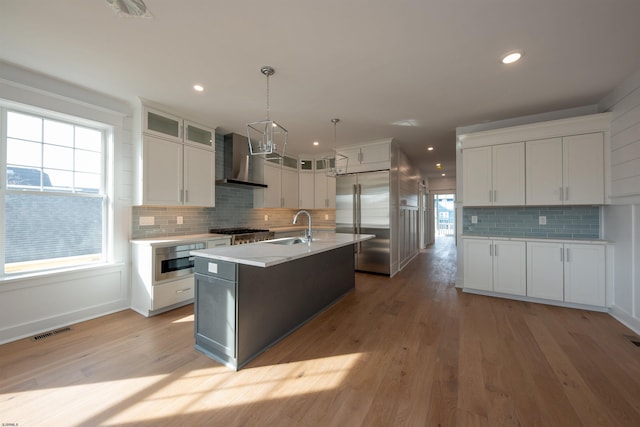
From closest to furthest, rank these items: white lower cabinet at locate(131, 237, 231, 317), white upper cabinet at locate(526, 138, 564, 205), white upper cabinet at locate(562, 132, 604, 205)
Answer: white lower cabinet at locate(131, 237, 231, 317) < white upper cabinet at locate(562, 132, 604, 205) < white upper cabinet at locate(526, 138, 564, 205)

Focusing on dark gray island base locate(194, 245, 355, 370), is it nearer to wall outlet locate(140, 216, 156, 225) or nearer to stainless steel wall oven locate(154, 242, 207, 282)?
stainless steel wall oven locate(154, 242, 207, 282)

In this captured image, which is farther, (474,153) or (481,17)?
(474,153)

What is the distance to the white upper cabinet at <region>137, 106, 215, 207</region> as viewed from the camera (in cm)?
313

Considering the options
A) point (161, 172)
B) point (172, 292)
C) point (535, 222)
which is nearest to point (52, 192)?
point (161, 172)

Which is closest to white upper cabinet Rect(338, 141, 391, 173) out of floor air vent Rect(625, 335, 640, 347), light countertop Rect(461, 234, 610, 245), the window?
light countertop Rect(461, 234, 610, 245)

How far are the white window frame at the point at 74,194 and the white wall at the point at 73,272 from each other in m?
0.05

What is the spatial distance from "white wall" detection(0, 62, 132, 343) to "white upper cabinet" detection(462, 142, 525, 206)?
4.77 meters

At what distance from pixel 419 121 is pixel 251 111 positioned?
8.06 feet

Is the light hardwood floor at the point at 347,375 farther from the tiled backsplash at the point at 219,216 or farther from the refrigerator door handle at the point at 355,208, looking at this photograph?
the refrigerator door handle at the point at 355,208

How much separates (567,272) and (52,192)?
6.15 m

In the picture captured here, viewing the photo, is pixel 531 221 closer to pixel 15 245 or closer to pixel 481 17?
pixel 481 17

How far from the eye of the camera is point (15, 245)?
2.46 m

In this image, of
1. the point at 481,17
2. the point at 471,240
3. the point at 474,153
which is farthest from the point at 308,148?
the point at 481,17

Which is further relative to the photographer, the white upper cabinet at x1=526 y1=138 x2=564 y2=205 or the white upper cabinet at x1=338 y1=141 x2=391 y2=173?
the white upper cabinet at x1=338 y1=141 x2=391 y2=173
